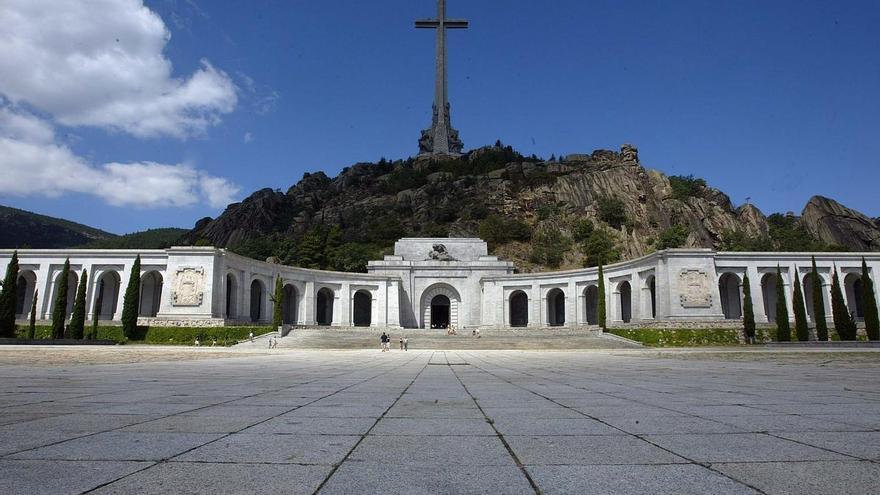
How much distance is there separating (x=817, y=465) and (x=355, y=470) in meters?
2.57

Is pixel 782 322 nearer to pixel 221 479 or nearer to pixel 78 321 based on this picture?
pixel 221 479

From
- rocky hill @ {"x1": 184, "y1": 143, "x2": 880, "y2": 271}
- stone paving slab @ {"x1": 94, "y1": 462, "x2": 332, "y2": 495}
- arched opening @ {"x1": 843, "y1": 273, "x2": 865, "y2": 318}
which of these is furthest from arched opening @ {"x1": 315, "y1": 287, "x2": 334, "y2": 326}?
stone paving slab @ {"x1": 94, "y1": 462, "x2": 332, "y2": 495}

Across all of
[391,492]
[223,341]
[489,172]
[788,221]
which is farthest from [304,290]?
[788,221]

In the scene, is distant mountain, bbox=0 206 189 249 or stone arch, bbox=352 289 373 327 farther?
distant mountain, bbox=0 206 189 249

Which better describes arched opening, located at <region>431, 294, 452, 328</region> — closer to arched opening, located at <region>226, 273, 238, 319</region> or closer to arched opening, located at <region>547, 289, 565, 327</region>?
arched opening, located at <region>547, 289, 565, 327</region>

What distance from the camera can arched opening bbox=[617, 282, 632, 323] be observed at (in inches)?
1993

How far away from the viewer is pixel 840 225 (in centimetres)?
8431

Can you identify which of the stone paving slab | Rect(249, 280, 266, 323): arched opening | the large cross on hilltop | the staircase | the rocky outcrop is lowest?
the staircase

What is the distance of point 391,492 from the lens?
8.89 feet

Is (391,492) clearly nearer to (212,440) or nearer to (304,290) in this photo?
(212,440)

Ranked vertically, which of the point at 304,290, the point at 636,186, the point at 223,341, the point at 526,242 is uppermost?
the point at 636,186

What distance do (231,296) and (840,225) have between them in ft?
282

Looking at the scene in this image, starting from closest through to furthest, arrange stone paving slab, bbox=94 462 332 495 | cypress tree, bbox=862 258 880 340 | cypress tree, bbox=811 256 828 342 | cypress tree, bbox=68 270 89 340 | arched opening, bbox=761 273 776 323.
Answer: stone paving slab, bbox=94 462 332 495
cypress tree, bbox=68 270 89 340
cypress tree, bbox=811 256 828 342
cypress tree, bbox=862 258 880 340
arched opening, bbox=761 273 776 323

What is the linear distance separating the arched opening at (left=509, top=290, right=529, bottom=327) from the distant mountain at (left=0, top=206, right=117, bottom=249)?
90.8m
